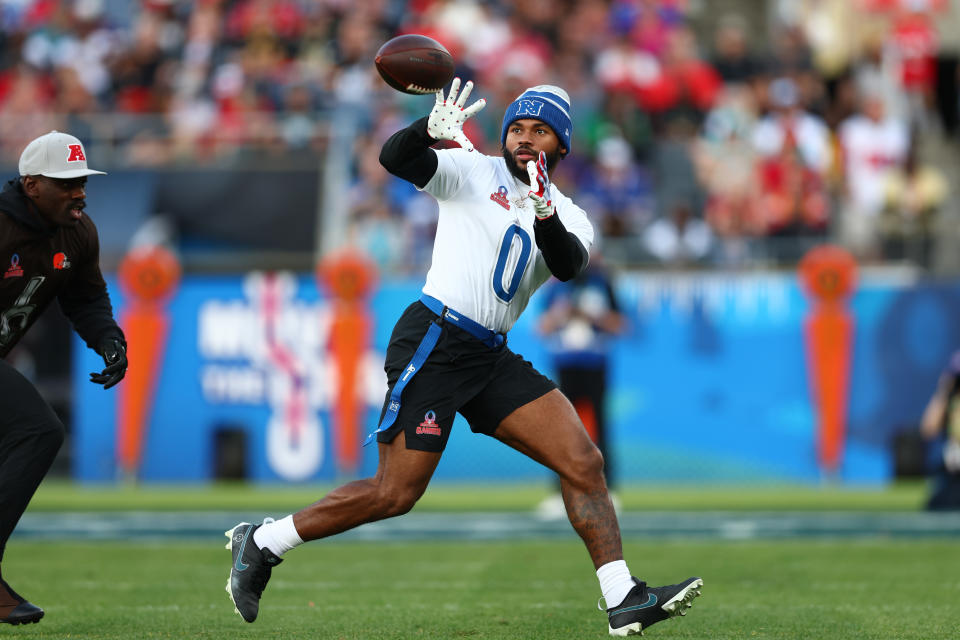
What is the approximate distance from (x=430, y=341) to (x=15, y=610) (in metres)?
2.07

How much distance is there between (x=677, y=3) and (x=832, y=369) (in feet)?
21.8

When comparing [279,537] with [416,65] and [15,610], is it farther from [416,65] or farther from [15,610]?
[416,65]

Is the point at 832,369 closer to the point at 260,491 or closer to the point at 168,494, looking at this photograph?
the point at 260,491

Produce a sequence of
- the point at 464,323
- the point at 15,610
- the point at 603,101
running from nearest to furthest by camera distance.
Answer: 1. the point at 464,323
2. the point at 15,610
3. the point at 603,101

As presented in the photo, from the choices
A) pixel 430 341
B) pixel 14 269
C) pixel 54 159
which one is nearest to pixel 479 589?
pixel 430 341

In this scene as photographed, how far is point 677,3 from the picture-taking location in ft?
61.5

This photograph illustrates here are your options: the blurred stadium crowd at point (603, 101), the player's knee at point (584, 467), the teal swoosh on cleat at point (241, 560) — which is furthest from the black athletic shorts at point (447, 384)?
the blurred stadium crowd at point (603, 101)

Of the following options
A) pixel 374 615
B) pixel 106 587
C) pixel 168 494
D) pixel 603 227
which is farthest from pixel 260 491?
pixel 374 615

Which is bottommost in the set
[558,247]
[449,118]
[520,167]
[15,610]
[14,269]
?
[15,610]

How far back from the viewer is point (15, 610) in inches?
231

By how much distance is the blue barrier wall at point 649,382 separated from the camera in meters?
14.1

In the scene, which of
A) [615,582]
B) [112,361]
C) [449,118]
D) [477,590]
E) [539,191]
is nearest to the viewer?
[539,191]

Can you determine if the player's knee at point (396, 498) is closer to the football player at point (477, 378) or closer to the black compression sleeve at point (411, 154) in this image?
the football player at point (477, 378)

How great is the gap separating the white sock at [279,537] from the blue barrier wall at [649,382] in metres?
8.57
